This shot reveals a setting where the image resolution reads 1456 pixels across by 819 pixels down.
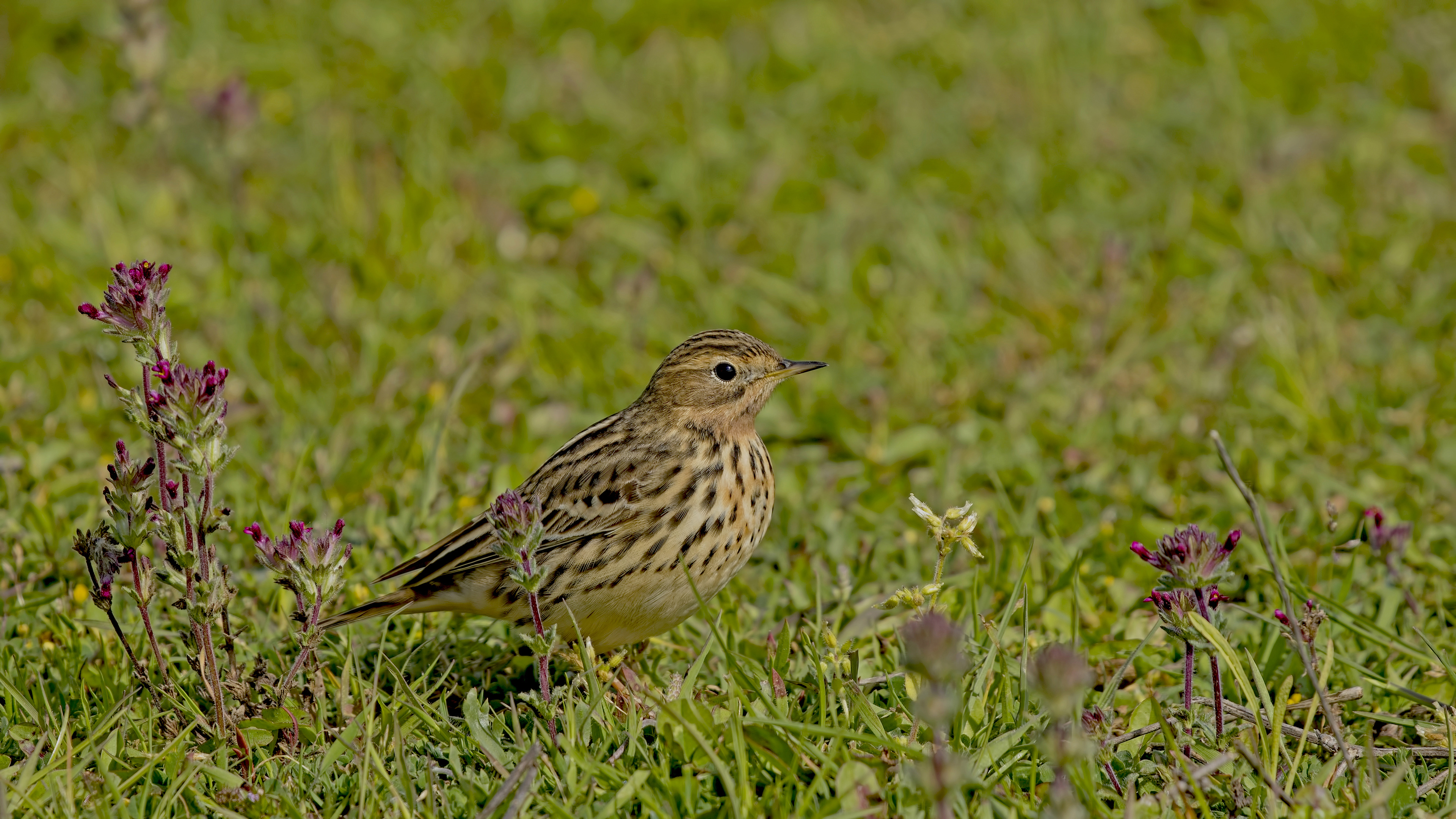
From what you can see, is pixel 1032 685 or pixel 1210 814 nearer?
pixel 1210 814

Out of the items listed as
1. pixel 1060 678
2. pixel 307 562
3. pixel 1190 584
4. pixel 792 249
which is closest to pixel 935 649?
pixel 1060 678

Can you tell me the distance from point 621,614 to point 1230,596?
96.5 inches

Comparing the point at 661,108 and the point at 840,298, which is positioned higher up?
the point at 661,108

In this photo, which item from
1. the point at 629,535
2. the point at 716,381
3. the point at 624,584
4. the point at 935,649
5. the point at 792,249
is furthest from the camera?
the point at 792,249

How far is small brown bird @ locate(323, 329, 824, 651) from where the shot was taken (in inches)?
195

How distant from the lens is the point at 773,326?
330 inches

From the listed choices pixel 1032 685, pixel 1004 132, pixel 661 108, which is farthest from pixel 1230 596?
pixel 661 108

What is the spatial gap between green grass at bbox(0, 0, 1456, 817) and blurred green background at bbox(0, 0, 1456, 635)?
0.03m

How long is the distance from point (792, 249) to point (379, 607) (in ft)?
15.6

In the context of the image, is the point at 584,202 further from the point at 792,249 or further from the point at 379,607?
the point at 379,607

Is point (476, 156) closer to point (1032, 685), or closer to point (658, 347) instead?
point (658, 347)

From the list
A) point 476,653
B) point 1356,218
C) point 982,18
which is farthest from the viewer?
point 982,18

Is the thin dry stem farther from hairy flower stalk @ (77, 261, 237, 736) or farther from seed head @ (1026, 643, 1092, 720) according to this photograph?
hairy flower stalk @ (77, 261, 237, 736)

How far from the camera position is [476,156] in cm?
974
